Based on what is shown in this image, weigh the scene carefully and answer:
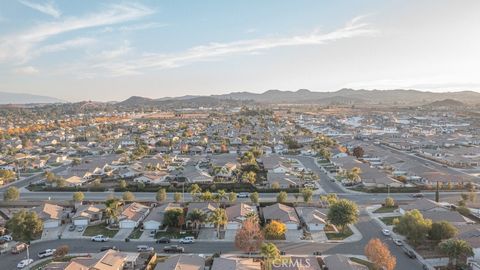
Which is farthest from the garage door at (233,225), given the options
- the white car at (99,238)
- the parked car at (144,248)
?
the white car at (99,238)

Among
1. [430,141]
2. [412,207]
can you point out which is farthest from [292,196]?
[430,141]

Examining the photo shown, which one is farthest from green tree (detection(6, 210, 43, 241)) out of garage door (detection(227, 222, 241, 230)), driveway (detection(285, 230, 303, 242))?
driveway (detection(285, 230, 303, 242))

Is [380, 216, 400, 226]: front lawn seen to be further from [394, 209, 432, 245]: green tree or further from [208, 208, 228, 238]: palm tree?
[208, 208, 228, 238]: palm tree

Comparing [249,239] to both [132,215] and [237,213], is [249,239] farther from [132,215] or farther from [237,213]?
[132,215]

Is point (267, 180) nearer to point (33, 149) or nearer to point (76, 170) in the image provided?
point (76, 170)

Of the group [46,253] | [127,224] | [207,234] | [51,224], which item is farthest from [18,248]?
[207,234]

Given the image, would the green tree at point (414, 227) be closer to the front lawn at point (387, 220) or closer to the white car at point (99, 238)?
the front lawn at point (387, 220)

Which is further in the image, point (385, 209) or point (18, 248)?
point (385, 209)

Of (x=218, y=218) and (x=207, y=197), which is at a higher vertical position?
(x=218, y=218)
